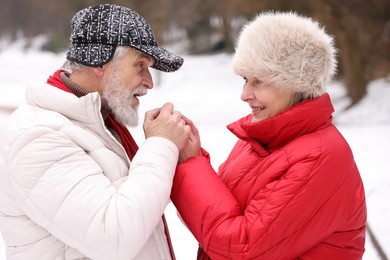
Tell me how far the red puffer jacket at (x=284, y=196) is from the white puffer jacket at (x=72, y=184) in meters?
0.17

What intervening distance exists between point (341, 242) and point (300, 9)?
13449mm

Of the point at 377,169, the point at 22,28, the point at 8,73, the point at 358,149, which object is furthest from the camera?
the point at 22,28

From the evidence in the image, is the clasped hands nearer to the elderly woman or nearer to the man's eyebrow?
the elderly woman

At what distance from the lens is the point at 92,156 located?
1.77 m

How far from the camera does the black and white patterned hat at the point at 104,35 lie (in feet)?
5.99

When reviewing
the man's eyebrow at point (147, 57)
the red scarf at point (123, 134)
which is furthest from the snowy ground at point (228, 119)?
the man's eyebrow at point (147, 57)

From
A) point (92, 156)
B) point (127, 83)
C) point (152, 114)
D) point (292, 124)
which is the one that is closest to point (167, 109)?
point (152, 114)

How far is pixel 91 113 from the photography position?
1.80 m

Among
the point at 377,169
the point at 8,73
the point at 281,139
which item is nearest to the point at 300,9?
the point at 377,169

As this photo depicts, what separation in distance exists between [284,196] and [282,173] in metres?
0.10

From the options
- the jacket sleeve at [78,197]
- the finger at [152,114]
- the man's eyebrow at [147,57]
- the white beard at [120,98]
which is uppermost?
the man's eyebrow at [147,57]

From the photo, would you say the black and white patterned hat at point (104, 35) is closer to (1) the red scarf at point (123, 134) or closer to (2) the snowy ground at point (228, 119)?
(1) the red scarf at point (123, 134)

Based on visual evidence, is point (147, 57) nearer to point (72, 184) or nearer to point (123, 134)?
point (123, 134)

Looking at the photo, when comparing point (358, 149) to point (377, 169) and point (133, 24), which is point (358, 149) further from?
point (133, 24)
